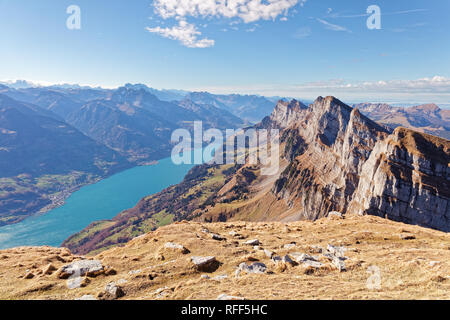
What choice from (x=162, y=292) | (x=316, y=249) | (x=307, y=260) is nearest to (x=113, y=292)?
(x=162, y=292)

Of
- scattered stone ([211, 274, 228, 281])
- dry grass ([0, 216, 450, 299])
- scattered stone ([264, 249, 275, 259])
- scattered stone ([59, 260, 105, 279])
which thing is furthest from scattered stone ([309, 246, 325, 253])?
scattered stone ([59, 260, 105, 279])

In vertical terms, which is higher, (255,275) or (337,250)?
(255,275)

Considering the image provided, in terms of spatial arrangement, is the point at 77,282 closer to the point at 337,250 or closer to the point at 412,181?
the point at 337,250

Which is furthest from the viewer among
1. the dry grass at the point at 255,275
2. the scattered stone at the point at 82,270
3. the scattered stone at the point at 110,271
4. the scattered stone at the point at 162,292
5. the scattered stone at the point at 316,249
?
the scattered stone at the point at 316,249

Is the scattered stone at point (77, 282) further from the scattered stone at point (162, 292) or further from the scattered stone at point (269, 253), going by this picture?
the scattered stone at point (269, 253)

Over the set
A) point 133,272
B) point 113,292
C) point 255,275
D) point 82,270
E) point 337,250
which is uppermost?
point 113,292

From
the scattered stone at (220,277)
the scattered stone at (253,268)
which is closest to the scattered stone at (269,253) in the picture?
the scattered stone at (253,268)

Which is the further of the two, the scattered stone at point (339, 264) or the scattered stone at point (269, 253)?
the scattered stone at point (269, 253)
